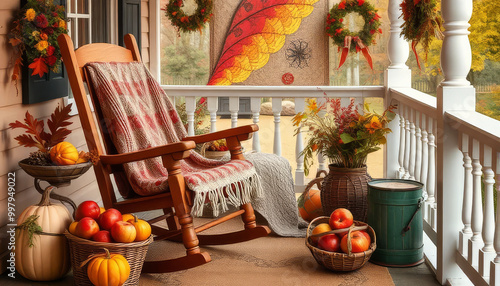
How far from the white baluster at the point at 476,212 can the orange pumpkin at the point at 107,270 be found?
145cm

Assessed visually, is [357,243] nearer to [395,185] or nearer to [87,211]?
[395,185]

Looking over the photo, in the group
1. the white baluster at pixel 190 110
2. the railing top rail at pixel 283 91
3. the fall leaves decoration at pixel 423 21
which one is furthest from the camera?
the white baluster at pixel 190 110

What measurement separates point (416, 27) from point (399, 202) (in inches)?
34.4

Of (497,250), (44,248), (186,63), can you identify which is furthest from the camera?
(186,63)

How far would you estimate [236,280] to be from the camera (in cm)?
263

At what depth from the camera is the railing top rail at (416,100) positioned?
9.21 ft

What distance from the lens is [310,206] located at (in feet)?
12.1

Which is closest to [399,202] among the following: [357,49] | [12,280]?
[12,280]

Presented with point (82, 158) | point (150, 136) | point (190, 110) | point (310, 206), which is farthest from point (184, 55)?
point (82, 158)

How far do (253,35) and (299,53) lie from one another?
0.47 metres

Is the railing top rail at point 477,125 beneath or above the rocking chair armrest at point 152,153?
above

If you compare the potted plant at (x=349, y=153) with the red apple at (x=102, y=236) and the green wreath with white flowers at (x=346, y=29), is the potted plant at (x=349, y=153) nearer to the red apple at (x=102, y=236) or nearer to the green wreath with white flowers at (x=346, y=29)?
the red apple at (x=102, y=236)

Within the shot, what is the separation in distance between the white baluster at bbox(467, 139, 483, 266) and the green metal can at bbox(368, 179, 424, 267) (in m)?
0.45

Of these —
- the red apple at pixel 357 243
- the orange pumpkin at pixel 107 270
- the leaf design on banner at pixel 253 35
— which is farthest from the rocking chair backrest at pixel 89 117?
the leaf design on banner at pixel 253 35
